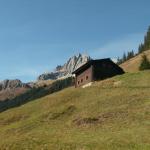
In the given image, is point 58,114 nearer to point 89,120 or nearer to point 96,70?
point 89,120

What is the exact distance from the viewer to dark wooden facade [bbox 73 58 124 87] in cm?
8971

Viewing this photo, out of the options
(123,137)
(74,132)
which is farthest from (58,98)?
(123,137)

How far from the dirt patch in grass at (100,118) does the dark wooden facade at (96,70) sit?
40.0 metres

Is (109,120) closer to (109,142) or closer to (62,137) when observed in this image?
(62,137)

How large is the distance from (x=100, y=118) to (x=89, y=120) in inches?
56.6

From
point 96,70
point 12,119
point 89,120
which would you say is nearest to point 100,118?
point 89,120

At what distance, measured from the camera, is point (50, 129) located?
46844 millimetres

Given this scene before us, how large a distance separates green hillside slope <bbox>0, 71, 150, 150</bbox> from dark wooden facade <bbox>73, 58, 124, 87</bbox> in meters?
15.6

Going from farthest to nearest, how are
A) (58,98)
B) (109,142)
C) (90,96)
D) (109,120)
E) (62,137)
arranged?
(58,98)
(90,96)
(109,120)
(62,137)
(109,142)

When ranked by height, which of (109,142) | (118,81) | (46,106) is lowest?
(109,142)

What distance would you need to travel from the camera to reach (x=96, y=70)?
3546 inches

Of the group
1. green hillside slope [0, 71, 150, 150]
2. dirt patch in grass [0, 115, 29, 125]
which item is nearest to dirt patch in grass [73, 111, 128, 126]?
green hillside slope [0, 71, 150, 150]

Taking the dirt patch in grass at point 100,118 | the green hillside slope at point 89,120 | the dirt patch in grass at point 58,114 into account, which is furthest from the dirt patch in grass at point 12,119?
the dirt patch in grass at point 100,118

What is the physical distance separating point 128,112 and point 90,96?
14812 mm
